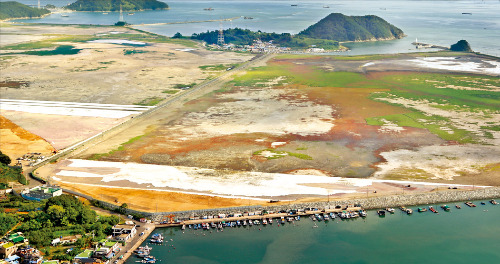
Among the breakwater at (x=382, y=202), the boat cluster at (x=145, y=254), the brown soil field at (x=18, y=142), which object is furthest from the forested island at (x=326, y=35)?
the boat cluster at (x=145, y=254)

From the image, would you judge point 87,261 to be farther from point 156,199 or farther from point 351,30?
point 351,30

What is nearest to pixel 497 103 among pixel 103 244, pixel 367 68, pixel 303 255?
pixel 367 68

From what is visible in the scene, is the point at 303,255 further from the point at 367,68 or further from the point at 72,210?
the point at 367,68

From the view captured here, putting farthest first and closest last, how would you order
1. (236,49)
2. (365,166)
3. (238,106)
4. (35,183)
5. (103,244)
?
(236,49)
(238,106)
(365,166)
(35,183)
(103,244)

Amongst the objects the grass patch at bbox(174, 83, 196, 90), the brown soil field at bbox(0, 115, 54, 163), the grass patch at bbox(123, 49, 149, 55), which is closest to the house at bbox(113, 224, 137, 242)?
the brown soil field at bbox(0, 115, 54, 163)

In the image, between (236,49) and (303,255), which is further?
(236,49)

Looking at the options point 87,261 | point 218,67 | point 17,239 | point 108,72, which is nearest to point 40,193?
point 17,239

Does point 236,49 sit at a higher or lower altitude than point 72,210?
higher

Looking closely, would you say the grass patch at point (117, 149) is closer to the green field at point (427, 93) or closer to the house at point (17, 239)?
the house at point (17, 239)
